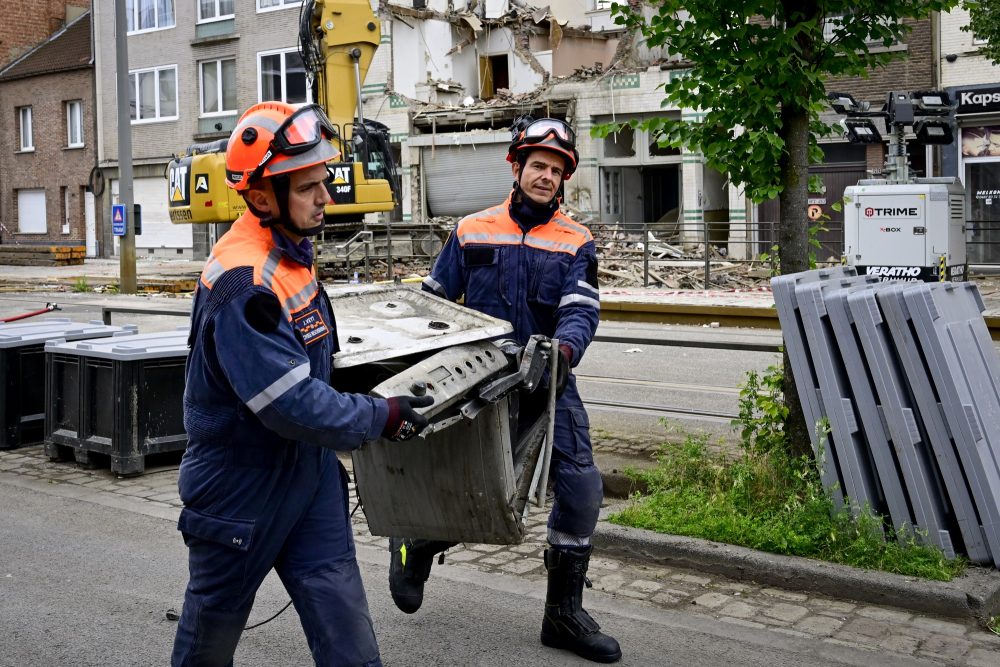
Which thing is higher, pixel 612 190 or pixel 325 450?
pixel 612 190

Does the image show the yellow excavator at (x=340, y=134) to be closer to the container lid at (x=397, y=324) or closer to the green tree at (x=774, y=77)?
the green tree at (x=774, y=77)

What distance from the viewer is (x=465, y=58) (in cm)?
3644

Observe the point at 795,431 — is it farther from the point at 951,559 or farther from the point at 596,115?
the point at 596,115

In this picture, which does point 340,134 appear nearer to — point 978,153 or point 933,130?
point 933,130

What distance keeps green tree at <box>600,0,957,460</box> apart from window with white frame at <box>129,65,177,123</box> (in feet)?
121

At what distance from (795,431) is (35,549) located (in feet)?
13.1

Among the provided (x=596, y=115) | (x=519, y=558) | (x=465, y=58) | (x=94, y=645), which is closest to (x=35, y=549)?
(x=94, y=645)

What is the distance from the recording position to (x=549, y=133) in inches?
181

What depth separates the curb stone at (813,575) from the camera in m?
4.89

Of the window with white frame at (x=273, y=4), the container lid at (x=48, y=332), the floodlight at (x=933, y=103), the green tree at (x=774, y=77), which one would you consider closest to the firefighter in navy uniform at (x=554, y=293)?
the green tree at (x=774, y=77)

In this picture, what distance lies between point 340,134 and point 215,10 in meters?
21.4

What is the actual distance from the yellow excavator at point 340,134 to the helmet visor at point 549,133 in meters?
Answer: 15.3

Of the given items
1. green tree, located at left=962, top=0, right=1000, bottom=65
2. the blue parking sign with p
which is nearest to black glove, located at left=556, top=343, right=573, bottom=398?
green tree, located at left=962, top=0, right=1000, bottom=65

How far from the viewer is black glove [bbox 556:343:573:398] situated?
4.27m
